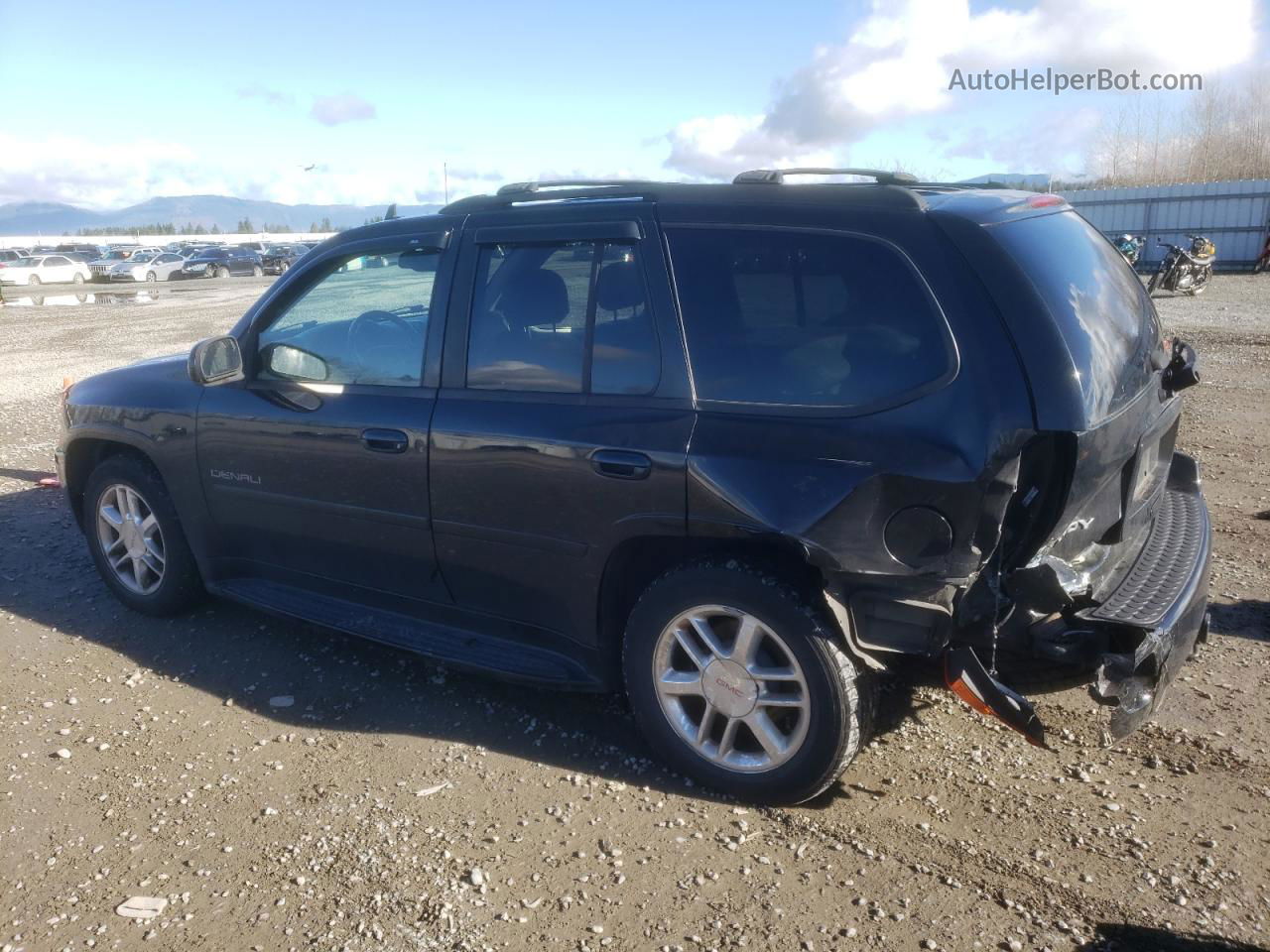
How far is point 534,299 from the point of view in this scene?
379cm

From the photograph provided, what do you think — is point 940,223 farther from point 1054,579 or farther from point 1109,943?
point 1109,943

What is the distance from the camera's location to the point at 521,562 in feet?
12.3

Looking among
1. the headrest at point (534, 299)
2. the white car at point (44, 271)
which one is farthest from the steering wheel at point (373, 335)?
the white car at point (44, 271)

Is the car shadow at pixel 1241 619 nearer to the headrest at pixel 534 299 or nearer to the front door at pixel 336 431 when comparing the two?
the headrest at pixel 534 299

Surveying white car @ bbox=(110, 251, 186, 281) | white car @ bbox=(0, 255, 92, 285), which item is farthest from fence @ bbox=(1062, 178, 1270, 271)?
white car @ bbox=(0, 255, 92, 285)

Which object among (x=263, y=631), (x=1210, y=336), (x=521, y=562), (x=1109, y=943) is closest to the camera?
(x=1109, y=943)

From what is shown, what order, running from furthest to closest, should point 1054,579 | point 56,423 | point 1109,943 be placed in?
point 56,423, point 1054,579, point 1109,943

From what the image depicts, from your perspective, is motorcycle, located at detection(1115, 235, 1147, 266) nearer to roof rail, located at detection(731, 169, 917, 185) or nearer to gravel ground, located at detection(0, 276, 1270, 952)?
gravel ground, located at detection(0, 276, 1270, 952)

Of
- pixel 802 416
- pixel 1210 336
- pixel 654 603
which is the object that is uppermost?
pixel 802 416

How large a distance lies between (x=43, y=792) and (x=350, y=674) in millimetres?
1229

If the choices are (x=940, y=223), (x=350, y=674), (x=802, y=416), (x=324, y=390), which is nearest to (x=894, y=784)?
(x=802, y=416)

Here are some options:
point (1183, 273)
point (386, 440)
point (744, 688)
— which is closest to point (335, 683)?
point (386, 440)

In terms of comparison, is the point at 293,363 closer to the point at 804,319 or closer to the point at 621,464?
the point at 621,464

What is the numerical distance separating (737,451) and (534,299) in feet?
3.51
